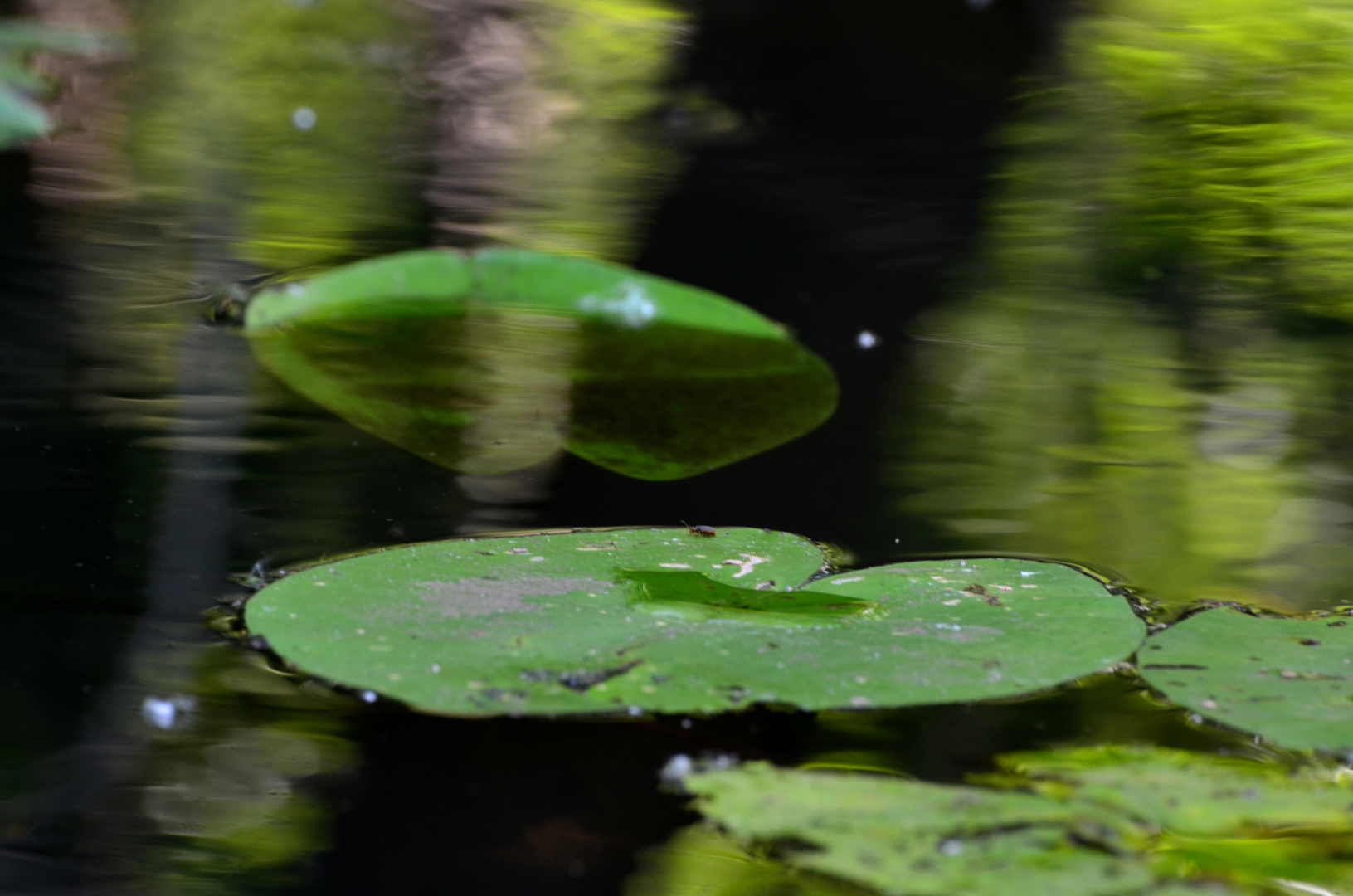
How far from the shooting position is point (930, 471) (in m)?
0.96

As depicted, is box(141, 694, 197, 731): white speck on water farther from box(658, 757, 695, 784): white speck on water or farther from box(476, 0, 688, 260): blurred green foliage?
box(476, 0, 688, 260): blurred green foliage

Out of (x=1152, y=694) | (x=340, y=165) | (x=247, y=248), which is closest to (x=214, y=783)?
(x=1152, y=694)

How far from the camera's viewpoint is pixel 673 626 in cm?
67

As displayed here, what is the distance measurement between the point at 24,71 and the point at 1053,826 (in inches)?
100

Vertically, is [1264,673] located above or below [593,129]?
below

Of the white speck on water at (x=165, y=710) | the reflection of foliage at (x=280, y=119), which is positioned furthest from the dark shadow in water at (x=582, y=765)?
the reflection of foliage at (x=280, y=119)

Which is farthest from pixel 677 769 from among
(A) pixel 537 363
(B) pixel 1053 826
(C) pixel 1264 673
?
(A) pixel 537 363

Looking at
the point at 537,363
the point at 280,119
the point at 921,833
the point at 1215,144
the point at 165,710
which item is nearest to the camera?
the point at 921,833

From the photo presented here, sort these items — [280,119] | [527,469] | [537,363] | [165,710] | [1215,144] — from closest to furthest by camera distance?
[165,710], [527,469], [537,363], [1215,144], [280,119]

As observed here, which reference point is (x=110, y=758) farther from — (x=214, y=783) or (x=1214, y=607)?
(x=1214, y=607)

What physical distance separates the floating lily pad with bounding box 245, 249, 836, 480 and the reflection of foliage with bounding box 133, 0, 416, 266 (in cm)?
25

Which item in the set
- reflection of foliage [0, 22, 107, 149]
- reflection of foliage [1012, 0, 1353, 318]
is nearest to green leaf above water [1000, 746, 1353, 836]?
reflection of foliage [1012, 0, 1353, 318]

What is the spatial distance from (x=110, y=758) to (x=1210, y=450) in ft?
2.96

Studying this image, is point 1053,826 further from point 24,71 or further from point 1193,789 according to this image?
point 24,71
